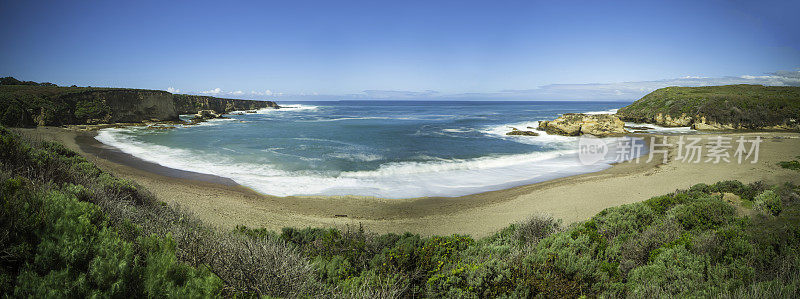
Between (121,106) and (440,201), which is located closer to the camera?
(440,201)

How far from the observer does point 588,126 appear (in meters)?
29.1

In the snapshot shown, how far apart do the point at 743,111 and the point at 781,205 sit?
3747 cm

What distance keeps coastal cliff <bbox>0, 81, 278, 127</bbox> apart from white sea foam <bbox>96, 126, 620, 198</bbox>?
18.0 metres

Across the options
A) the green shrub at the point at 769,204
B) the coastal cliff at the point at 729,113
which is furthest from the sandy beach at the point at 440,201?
the coastal cliff at the point at 729,113

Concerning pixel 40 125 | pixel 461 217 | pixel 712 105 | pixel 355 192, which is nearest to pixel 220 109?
pixel 40 125

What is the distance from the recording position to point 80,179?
5309 mm

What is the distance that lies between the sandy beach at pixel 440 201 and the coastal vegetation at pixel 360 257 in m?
2.61

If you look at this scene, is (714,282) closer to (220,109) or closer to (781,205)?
(781,205)

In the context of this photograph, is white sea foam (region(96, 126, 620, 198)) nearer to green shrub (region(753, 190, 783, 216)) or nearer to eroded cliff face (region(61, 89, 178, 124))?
green shrub (region(753, 190, 783, 216))

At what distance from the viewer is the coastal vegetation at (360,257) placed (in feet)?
6.86

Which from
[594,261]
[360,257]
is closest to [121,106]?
[360,257]

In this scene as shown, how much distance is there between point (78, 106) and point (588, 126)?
51.0m

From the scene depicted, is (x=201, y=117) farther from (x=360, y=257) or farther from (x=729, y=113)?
(x=729, y=113)

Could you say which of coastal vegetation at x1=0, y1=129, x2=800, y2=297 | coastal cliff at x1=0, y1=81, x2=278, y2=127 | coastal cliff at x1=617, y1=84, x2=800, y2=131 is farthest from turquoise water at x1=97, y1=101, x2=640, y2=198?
A: coastal cliff at x1=617, y1=84, x2=800, y2=131
